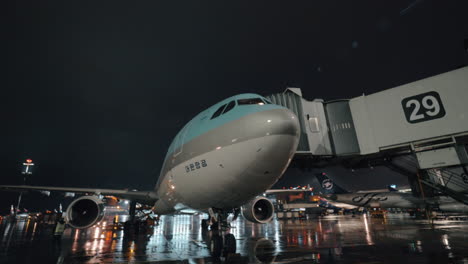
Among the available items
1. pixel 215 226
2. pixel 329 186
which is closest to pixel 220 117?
pixel 215 226

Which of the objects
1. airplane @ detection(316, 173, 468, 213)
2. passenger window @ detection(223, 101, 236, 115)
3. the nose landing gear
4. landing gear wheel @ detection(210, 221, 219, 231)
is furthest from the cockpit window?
airplane @ detection(316, 173, 468, 213)

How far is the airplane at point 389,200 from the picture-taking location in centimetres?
2278

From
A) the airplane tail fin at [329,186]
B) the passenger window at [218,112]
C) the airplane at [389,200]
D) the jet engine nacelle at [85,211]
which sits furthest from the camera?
the airplane tail fin at [329,186]

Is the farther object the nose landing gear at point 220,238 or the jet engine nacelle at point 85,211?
the jet engine nacelle at point 85,211

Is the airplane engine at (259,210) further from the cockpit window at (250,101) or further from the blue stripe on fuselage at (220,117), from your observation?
the cockpit window at (250,101)

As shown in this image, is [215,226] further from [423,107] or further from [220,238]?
[423,107]

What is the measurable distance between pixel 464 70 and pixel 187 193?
14817 mm

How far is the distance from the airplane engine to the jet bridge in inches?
145

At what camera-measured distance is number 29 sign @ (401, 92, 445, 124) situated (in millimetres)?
11397

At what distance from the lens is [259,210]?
10.1 metres

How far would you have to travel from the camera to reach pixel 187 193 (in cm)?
710

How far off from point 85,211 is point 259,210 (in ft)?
26.1

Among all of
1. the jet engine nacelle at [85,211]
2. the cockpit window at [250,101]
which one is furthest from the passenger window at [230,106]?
the jet engine nacelle at [85,211]

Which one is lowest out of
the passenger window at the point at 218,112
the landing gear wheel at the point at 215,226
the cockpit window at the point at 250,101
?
the landing gear wheel at the point at 215,226
